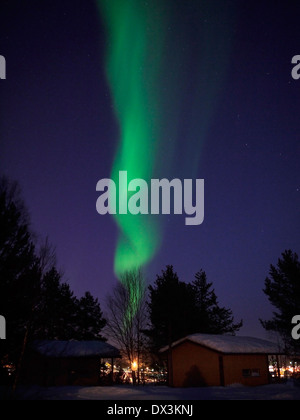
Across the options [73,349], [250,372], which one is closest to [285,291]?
[250,372]

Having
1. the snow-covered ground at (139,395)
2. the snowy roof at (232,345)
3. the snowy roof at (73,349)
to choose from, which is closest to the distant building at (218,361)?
the snowy roof at (232,345)

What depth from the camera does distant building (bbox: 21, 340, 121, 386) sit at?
30625 millimetres

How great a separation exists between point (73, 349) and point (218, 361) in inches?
524

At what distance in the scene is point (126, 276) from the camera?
39.8 meters

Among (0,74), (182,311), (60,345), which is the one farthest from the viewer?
(182,311)

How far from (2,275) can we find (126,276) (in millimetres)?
20445

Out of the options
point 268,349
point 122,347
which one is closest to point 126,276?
point 122,347

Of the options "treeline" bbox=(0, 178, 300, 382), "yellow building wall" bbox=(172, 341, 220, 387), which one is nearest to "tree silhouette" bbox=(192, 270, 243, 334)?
"treeline" bbox=(0, 178, 300, 382)

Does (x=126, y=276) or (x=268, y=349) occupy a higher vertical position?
(x=126, y=276)

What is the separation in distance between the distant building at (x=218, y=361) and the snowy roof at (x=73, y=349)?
6084 millimetres
